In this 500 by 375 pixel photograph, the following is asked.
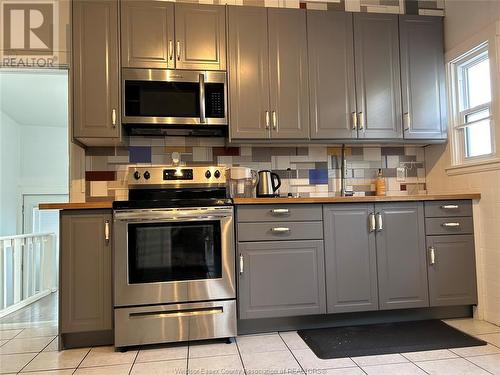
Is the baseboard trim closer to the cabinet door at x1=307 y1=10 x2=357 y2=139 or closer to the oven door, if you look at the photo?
the oven door

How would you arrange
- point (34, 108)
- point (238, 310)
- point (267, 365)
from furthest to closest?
point (34, 108), point (238, 310), point (267, 365)

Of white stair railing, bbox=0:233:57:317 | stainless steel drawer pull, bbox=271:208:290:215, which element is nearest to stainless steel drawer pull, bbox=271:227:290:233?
stainless steel drawer pull, bbox=271:208:290:215

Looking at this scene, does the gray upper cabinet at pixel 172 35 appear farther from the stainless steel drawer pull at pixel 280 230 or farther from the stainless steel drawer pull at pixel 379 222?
the stainless steel drawer pull at pixel 379 222

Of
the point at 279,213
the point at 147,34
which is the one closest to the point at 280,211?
the point at 279,213

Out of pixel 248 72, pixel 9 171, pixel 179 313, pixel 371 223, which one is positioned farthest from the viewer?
pixel 9 171

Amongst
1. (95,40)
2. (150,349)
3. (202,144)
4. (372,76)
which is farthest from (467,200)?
(95,40)

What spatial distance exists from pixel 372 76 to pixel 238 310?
2.09 meters

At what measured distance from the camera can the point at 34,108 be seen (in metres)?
4.64

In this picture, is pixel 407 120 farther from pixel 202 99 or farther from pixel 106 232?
pixel 106 232

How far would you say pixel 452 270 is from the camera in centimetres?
244

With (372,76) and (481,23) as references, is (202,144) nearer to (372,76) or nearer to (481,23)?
(372,76)

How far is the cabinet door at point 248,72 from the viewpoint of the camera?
8.39ft

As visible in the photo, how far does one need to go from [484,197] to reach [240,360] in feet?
6.78

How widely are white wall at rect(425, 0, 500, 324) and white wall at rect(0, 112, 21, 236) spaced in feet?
18.2
